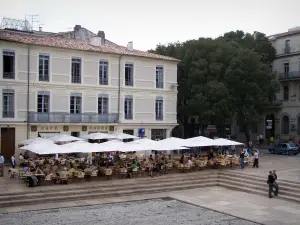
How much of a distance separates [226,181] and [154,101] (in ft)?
48.6

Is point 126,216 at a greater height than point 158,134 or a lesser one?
lesser

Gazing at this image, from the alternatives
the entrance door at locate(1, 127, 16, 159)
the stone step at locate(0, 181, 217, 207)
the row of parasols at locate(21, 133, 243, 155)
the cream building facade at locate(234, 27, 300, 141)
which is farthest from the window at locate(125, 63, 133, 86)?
the cream building facade at locate(234, 27, 300, 141)

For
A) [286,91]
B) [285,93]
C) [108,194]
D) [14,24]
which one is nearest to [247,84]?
[286,91]

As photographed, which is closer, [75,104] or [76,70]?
[75,104]

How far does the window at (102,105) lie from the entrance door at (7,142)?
7.89 metres

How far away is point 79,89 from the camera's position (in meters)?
34.8

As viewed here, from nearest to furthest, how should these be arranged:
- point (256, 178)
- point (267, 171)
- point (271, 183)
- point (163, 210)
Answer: point (163, 210), point (271, 183), point (256, 178), point (267, 171)

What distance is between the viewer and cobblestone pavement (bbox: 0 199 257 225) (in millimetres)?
→ 16641

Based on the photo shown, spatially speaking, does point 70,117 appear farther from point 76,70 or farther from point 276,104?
point 276,104

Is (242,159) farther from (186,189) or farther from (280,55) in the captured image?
(280,55)

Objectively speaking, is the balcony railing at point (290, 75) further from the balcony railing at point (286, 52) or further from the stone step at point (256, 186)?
the stone step at point (256, 186)

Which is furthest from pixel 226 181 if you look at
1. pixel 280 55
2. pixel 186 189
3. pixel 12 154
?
pixel 280 55

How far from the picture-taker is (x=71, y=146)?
2420 centimetres

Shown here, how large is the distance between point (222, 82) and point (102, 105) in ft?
42.3
